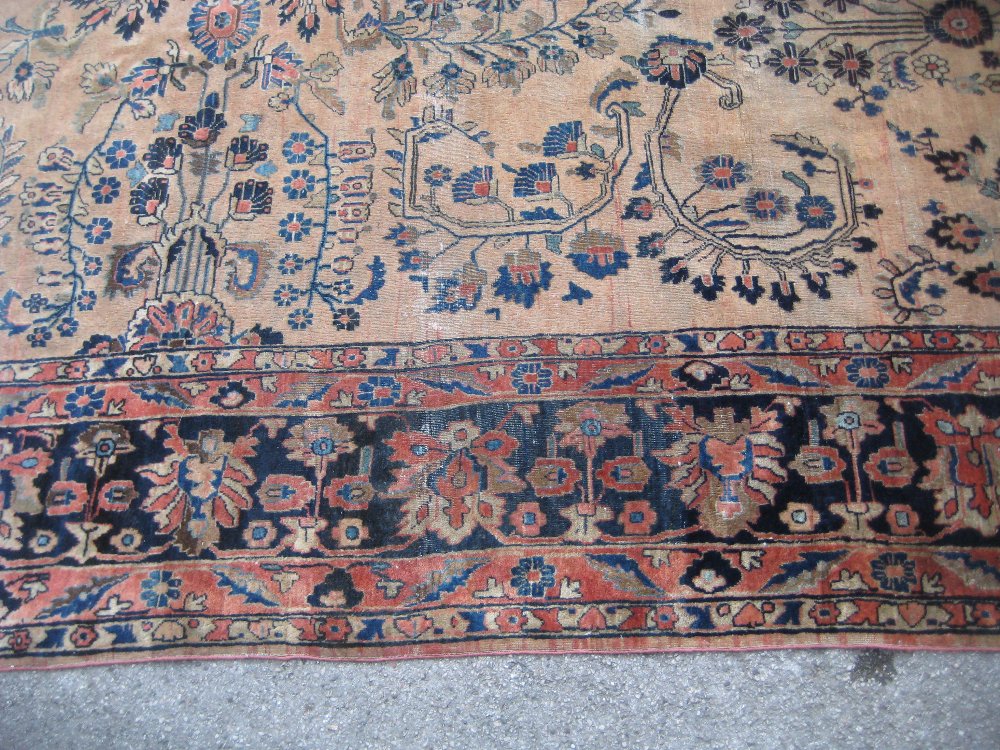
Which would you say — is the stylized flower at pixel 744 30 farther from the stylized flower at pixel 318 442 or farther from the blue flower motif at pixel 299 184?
the stylized flower at pixel 318 442

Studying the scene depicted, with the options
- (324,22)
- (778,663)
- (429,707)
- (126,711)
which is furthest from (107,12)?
(778,663)

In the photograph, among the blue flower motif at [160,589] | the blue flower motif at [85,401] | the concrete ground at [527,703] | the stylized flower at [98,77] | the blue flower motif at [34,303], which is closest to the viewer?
the concrete ground at [527,703]

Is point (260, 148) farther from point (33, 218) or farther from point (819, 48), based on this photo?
point (819, 48)

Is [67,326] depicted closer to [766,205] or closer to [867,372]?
[766,205]

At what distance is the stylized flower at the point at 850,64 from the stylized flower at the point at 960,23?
0.16 metres

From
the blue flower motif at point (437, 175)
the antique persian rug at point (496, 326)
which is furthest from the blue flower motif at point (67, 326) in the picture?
the blue flower motif at point (437, 175)

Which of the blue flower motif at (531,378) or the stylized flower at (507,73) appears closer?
the blue flower motif at (531,378)

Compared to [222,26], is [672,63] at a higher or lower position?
lower

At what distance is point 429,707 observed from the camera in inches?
56.0

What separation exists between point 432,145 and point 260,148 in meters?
0.38

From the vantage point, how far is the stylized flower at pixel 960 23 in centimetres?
184

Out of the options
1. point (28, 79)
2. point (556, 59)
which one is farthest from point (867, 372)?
point (28, 79)

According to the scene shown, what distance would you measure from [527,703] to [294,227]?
104 cm

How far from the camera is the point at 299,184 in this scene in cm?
181
